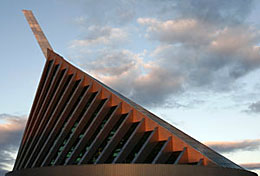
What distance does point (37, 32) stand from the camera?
2104 inches

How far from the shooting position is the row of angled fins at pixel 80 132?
29125 millimetres

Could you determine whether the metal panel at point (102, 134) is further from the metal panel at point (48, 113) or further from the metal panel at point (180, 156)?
the metal panel at point (48, 113)

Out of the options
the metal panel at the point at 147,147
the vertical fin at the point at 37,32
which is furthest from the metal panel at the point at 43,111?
the metal panel at the point at 147,147

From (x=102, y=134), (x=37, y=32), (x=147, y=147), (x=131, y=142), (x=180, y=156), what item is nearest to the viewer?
(x=180, y=156)

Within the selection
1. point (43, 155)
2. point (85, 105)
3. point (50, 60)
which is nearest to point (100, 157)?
point (85, 105)

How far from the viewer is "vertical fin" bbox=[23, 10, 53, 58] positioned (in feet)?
168

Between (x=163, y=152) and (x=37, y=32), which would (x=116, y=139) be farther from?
(x=37, y=32)

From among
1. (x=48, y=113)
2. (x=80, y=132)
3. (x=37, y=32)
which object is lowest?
(x=80, y=132)

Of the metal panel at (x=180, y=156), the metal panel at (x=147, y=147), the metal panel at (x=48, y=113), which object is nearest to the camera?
the metal panel at (x=180, y=156)

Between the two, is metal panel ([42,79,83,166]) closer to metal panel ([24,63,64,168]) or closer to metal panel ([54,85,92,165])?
metal panel ([54,85,92,165])

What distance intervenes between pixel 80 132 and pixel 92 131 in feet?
5.97

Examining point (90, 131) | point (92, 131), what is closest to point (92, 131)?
Result: point (92, 131)

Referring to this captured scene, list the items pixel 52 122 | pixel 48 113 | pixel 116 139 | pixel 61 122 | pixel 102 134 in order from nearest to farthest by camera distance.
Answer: pixel 116 139 < pixel 102 134 < pixel 61 122 < pixel 52 122 < pixel 48 113

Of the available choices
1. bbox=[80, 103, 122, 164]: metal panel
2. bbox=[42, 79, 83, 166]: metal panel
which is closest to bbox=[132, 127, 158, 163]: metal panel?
bbox=[80, 103, 122, 164]: metal panel
